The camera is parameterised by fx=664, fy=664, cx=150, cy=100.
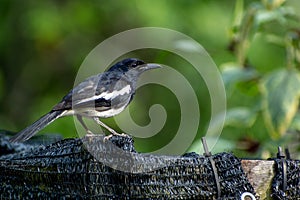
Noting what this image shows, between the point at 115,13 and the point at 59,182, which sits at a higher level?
the point at 115,13

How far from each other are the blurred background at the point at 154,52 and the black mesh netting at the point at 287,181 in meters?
1.27

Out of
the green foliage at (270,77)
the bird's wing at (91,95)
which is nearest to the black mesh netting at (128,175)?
the bird's wing at (91,95)

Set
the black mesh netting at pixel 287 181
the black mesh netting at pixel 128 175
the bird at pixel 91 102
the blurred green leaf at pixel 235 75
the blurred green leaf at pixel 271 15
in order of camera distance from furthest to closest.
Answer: the blurred green leaf at pixel 235 75 < the blurred green leaf at pixel 271 15 < the bird at pixel 91 102 < the black mesh netting at pixel 287 181 < the black mesh netting at pixel 128 175

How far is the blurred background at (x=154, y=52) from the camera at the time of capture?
12.9ft

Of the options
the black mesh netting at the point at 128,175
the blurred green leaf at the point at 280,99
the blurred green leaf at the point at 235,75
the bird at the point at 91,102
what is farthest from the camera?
the blurred green leaf at the point at 235,75

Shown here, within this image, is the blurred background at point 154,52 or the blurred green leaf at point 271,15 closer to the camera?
the blurred green leaf at point 271,15

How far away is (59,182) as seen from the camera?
2.41 m

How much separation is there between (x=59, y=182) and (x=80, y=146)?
158 millimetres

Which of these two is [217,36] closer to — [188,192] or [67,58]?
[67,58]

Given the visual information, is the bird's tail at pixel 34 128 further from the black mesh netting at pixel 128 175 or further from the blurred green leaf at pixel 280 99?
the blurred green leaf at pixel 280 99

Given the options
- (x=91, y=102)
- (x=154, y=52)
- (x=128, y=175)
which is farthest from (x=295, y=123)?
(x=154, y=52)

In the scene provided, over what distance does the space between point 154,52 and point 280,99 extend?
437cm

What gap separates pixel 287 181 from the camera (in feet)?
7.81

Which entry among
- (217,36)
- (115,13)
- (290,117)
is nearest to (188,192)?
(290,117)
